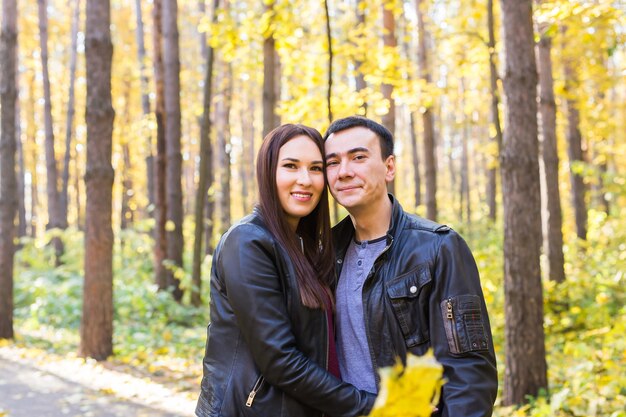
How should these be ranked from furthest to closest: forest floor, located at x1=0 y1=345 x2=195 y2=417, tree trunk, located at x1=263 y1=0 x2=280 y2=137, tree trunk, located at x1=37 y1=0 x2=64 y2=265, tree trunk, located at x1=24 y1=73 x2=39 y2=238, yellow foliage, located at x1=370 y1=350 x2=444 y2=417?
1. tree trunk, located at x1=24 y1=73 x2=39 y2=238
2. tree trunk, located at x1=37 y1=0 x2=64 y2=265
3. tree trunk, located at x1=263 y1=0 x2=280 y2=137
4. forest floor, located at x1=0 y1=345 x2=195 y2=417
5. yellow foliage, located at x1=370 y1=350 x2=444 y2=417

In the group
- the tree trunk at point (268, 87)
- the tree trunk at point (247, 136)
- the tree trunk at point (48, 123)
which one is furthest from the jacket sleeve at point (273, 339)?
the tree trunk at point (247, 136)

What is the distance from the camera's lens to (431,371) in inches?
41.4

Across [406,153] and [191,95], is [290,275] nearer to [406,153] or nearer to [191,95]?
[191,95]

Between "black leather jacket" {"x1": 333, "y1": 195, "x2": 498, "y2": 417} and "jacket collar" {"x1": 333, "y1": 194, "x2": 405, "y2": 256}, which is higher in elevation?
"jacket collar" {"x1": 333, "y1": 194, "x2": 405, "y2": 256}

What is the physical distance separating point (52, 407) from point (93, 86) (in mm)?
4058

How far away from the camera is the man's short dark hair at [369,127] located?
8.63 ft

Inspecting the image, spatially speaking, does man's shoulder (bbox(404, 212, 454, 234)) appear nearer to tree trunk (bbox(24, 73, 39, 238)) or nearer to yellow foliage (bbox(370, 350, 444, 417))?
yellow foliage (bbox(370, 350, 444, 417))

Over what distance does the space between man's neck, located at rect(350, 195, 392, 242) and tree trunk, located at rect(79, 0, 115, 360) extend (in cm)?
606

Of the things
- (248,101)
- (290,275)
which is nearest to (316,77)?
(290,275)

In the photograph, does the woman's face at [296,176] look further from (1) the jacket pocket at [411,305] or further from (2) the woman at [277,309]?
(1) the jacket pocket at [411,305]

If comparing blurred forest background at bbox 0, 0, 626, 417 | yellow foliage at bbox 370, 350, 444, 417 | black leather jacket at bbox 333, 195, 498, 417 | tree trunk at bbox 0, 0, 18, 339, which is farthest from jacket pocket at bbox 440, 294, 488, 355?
tree trunk at bbox 0, 0, 18, 339

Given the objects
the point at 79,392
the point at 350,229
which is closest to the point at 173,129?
the point at 79,392

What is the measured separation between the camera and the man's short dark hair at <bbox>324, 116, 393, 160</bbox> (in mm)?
2629

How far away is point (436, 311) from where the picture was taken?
2254 millimetres
